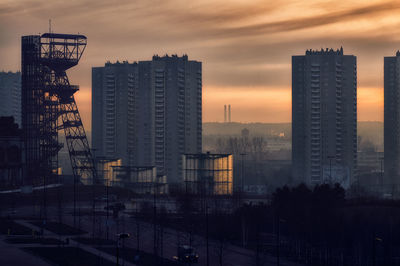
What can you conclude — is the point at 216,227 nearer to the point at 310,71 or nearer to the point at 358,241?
the point at 358,241

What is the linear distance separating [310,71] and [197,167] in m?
60.0

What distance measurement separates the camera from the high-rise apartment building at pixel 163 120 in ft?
531

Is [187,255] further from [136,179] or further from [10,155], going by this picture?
[136,179]

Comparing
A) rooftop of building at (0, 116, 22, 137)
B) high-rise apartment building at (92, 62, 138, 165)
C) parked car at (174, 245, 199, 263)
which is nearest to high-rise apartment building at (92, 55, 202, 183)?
high-rise apartment building at (92, 62, 138, 165)

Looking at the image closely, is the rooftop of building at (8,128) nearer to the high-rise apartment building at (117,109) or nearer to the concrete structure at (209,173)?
the concrete structure at (209,173)

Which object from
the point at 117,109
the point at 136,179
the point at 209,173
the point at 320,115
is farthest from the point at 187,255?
the point at 117,109

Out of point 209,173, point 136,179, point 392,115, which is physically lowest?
point 136,179

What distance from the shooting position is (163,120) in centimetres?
16300

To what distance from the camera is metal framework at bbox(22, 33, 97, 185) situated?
105m

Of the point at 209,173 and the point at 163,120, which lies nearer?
the point at 209,173

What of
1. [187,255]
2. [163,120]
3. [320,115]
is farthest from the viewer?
[163,120]

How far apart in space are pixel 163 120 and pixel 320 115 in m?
37.7

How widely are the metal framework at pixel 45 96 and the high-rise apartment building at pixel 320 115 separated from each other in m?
58.0

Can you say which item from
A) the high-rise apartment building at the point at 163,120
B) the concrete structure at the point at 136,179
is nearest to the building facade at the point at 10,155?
the concrete structure at the point at 136,179
